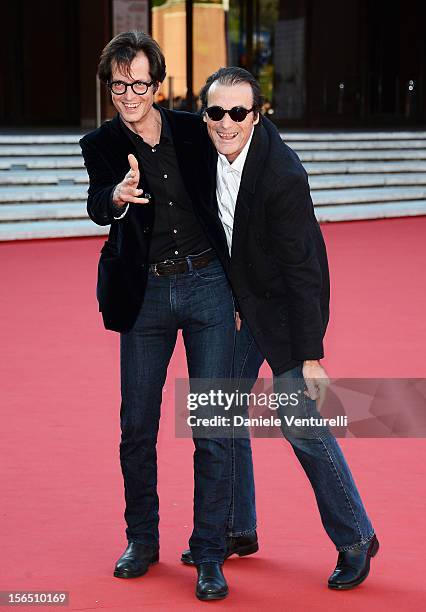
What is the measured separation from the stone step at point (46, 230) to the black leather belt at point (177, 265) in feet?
32.5

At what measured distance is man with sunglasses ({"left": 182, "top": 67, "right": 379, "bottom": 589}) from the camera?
147 inches

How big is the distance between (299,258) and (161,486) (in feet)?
5.63

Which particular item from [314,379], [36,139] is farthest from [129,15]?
[314,379]

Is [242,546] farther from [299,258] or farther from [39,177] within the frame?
[39,177]

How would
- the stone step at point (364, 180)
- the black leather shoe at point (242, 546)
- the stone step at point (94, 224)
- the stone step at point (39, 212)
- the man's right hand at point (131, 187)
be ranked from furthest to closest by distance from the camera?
the stone step at point (364, 180)
the stone step at point (39, 212)
the stone step at point (94, 224)
the black leather shoe at point (242, 546)
the man's right hand at point (131, 187)

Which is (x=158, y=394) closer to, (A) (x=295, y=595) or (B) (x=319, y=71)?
(A) (x=295, y=595)

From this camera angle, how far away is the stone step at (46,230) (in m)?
13.9

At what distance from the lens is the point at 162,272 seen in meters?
3.93

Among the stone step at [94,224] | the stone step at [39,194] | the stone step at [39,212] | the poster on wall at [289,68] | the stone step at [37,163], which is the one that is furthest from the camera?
the poster on wall at [289,68]

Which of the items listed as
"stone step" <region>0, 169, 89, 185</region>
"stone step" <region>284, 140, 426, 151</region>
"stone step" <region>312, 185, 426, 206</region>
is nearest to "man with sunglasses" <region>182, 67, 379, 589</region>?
"stone step" <region>0, 169, 89, 185</region>

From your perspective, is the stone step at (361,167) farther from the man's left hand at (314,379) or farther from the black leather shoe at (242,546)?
the man's left hand at (314,379)

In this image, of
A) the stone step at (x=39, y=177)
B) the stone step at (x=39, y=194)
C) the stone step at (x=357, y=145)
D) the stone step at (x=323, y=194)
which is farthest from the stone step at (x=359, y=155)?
the stone step at (x=39, y=194)

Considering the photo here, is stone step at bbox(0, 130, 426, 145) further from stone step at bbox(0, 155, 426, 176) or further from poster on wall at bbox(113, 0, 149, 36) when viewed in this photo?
poster on wall at bbox(113, 0, 149, 36)

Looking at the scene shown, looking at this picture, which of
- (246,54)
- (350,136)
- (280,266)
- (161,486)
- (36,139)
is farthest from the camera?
(246,54)
